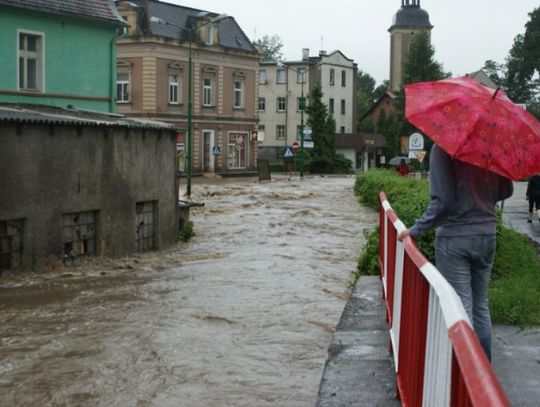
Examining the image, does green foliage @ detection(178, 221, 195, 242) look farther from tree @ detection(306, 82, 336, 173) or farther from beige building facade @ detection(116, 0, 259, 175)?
tree @ detection(306, 82, 336, 173)

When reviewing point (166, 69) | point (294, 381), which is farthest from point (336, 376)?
point (166, 69)

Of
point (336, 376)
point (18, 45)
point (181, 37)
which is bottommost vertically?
point (336, 376)

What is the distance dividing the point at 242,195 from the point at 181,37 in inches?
729

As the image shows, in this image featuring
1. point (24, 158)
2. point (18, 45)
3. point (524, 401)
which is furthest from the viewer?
point (18, 45)

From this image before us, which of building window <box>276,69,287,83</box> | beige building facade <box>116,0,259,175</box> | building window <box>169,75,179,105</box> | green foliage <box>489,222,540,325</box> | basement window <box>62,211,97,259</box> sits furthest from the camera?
building window <box>276,69,287,83</box>

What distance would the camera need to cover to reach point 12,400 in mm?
8414

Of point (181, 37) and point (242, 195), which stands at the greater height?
point (181, 37)

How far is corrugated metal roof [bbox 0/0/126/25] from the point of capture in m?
24.0

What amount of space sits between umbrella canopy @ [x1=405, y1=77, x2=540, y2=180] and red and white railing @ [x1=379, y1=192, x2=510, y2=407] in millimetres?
685

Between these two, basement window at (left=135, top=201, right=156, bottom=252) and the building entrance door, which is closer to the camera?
basement window at (left=135, top=201, right=156, bottom=252)

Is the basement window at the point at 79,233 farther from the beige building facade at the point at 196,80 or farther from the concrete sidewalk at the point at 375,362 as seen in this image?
the beige building facade at the point at 196,80

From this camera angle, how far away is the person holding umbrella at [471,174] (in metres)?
5.43

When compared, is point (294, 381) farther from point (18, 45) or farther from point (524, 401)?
point (18, 45)

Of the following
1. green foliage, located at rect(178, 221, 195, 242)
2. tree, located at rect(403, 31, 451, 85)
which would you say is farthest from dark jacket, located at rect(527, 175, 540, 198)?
tree, located at rect(403, 31, 451, 85)
